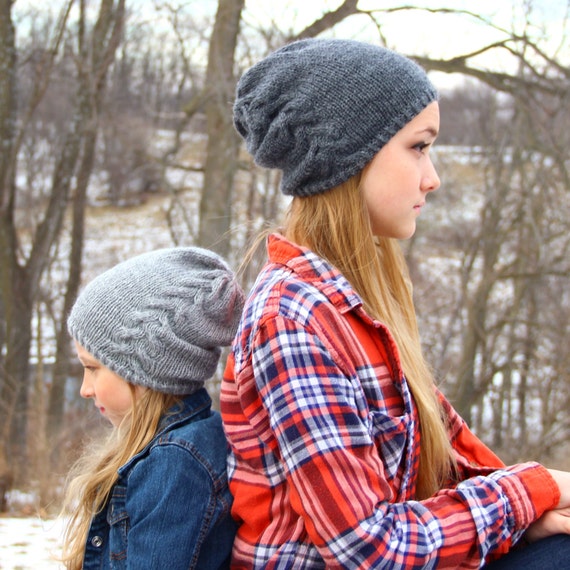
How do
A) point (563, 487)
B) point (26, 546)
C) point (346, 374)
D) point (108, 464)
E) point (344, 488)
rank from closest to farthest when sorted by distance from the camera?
point (344, 488)
point (346, 374)
point (563, 487)
point (108, 464)
point (26, 546)

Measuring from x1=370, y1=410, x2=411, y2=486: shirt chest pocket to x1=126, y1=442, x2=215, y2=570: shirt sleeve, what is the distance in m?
0.39

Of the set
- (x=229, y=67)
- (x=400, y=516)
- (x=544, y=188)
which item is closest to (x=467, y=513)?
(x=400, y=516)

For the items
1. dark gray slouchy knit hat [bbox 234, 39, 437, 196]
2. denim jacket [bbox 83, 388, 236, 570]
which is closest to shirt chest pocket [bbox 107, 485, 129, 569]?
denim jacket [bbox 83, 388, 236, 570]

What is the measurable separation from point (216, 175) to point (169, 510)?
17.1 feet

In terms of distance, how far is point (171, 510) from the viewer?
1519 mm

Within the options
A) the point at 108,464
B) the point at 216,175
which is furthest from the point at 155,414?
the point at 216,175

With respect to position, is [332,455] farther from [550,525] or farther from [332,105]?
[332,105]

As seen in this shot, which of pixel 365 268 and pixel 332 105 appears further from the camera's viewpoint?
pixel 365 268

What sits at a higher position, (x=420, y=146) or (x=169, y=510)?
(x=420, y=146)

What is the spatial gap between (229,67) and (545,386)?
641cm

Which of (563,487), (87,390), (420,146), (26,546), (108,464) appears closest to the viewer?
(563,487)

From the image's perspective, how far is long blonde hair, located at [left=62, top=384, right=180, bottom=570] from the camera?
5.73ft

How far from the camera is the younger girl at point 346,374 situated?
1.37 meters

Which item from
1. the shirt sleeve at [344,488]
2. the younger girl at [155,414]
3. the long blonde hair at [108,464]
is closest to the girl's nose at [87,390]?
the younger girl at [155,414]
